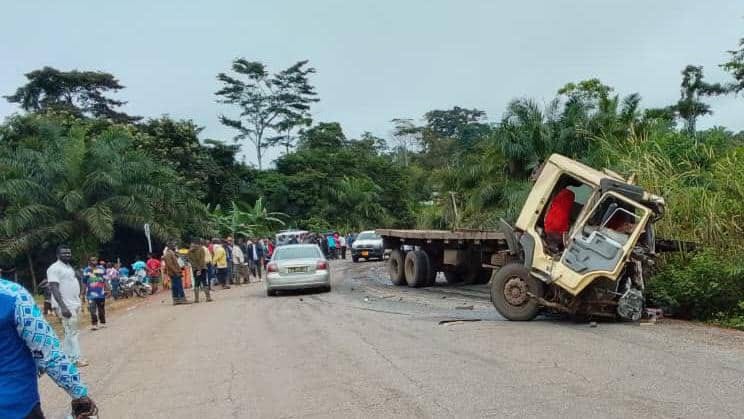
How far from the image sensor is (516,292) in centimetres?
1160

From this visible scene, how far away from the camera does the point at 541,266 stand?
437 inches

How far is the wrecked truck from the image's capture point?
34.6ft

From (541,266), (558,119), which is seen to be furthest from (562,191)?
(558,119)

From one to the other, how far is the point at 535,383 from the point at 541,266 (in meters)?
4.23

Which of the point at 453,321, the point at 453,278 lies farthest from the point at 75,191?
the point at 453,321

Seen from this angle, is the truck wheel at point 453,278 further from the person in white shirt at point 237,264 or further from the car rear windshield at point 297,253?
the person in white shirt at point 237,264

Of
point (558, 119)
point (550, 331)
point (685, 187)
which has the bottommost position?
point (550, 331)

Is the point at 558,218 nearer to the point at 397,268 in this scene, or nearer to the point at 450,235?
the point at 450,235

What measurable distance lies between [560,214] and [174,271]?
10.8 meters

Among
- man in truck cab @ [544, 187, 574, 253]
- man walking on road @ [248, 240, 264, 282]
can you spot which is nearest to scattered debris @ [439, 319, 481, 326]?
man in truck cab @ [544, 187, 574, 253]

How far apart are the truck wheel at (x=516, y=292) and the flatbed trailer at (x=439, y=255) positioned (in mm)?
4034

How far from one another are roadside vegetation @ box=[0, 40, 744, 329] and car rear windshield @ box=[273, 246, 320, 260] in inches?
191

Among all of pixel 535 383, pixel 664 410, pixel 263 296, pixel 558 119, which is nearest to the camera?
pixel 664 410

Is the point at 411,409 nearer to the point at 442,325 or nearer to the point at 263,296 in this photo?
the point at 442,325
